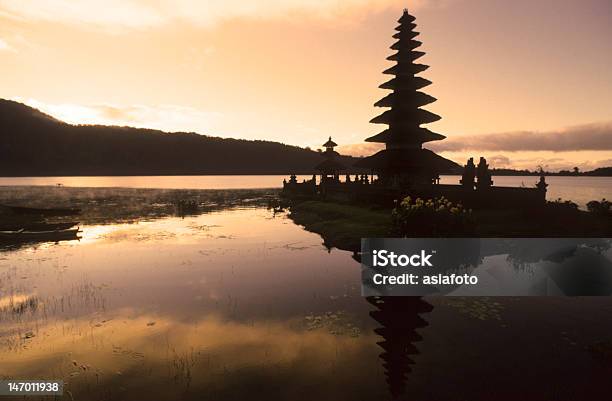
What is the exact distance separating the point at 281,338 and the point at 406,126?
101 feet

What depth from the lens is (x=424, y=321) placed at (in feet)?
43.9

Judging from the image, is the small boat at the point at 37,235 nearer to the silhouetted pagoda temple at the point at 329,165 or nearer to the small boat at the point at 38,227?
the small boat at the point at 38,227

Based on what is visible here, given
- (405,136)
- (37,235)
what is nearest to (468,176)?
(405,136)

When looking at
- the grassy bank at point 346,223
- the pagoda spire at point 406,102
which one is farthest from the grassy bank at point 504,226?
the pagoda spire at point 406,102

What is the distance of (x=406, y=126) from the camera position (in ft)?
128

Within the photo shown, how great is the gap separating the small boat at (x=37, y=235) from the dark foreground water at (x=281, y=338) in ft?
34.9

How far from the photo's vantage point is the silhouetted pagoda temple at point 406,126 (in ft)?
125

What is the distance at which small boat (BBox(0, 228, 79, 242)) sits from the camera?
30.7m

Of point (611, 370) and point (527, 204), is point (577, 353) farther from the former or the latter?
point (527, 204)

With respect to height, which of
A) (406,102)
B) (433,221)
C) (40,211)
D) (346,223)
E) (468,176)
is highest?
(406,102)

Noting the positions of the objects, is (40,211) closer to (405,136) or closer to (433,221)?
(405,136)

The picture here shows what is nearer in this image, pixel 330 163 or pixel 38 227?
pixel 38 227

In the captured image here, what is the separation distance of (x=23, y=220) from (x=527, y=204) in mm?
42249

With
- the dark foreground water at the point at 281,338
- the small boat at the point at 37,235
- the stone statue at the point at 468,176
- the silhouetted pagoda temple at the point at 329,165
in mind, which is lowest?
the dark foreground water at the point at 281,338
